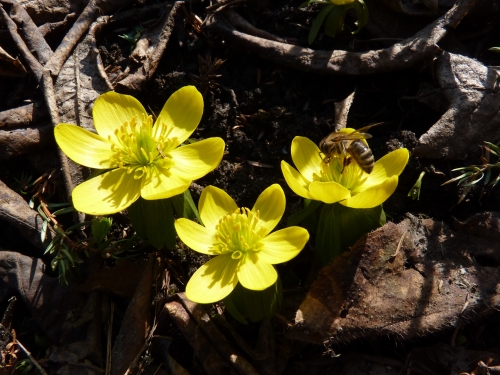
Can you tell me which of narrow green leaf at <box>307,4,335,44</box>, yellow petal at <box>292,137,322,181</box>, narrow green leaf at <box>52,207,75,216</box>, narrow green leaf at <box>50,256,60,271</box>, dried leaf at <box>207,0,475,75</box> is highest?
narrow green leaf at <box>307,4,335,44</box>

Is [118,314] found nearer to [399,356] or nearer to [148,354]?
[148,354]

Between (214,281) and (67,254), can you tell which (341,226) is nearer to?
(214,281)

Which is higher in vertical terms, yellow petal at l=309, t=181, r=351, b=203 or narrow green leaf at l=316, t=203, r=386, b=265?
yellow petal at l=309, t=181, r=351, b=203

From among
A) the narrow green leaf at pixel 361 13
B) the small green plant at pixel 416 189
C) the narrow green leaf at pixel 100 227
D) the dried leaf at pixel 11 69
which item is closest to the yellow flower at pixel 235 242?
the narrow green leaf at pixel 100 227

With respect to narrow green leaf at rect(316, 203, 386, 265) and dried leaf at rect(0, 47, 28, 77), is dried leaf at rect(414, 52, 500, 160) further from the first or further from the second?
dried leaf at rect(0, 47, 28, 77)

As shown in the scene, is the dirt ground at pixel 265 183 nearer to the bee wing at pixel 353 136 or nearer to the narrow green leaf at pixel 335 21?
the narrow green leaf at pixel 335 21

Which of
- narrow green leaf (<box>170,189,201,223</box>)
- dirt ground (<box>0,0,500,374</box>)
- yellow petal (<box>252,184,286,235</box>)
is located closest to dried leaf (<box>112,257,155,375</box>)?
dirt ground (<box>0,0,500,374</box>)

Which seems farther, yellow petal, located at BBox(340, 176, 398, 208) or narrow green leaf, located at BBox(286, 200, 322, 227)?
narrow green leaf, located at BBox(286, 200, 322, 227)

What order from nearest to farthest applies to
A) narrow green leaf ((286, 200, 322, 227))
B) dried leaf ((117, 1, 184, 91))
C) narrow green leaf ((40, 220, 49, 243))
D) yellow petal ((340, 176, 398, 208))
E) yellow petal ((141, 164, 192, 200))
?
yellow petal ((340, 176, 398, 208)), yellow petal ((141, 164, 192, 200)), narrow green leaf ((286, 200, 322, 227)), narrow green leaf ((40, 220, 49, 243)), dried leaf ((117, 1, 184, 91))
